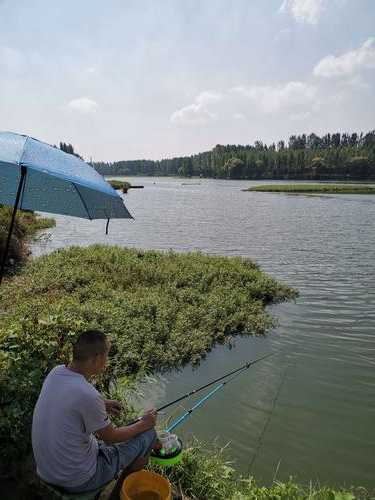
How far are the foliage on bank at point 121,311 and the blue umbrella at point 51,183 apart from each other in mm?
1813

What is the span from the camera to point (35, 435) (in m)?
3.65

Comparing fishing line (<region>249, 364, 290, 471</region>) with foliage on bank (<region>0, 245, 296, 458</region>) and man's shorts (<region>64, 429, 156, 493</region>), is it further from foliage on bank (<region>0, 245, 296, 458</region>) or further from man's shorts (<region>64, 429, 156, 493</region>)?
man's shorts (<region>64, 429, 156, 493</region>)

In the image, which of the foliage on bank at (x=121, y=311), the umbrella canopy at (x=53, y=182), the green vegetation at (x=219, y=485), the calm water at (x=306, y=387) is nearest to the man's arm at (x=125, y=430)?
the green vegetation at (x=219, y=485)

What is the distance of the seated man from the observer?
3.55 m

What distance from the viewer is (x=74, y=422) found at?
3.58 m

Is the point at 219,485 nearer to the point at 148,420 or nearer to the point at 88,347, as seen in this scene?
the point at 148,420

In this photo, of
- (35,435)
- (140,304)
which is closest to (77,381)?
(35,435)

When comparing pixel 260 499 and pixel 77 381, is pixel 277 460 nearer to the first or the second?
pixel 260 499

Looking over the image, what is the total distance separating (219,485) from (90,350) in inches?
127

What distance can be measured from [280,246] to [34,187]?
21.6m

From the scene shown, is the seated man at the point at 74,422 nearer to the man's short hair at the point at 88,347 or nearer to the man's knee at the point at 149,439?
the man's short hair at the point at 88,347

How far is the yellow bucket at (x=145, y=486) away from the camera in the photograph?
4.27 m

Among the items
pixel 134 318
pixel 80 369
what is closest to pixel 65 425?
pixel 80 369

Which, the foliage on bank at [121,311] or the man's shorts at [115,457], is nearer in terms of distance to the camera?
the man's shorts at [115,457]
